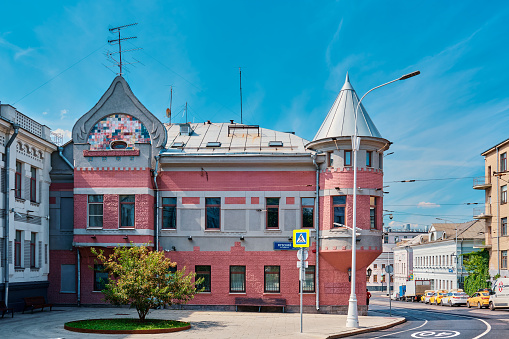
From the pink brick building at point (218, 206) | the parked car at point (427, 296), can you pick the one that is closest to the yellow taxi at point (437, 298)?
the parked car at point (427, 296)

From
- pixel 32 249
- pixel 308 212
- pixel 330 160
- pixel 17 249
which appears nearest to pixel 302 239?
pixel 308 212

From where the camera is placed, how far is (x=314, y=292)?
104ft

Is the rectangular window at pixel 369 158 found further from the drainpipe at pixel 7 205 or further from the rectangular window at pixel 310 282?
the drainpipe at pixel 7 205

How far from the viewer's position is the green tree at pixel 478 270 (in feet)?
201

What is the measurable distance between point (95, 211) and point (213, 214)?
21.2 ft

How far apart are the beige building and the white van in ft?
35.9

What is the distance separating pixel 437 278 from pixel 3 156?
6452cm

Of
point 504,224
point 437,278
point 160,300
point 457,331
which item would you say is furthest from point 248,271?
point 437,278

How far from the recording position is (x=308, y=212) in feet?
106

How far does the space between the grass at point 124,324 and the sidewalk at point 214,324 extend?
0.66 meters

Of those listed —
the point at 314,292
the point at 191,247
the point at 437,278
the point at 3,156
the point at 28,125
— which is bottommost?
the point at 437,278

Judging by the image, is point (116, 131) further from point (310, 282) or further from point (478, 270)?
point (478, 270)

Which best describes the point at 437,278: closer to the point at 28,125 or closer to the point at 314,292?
the point at 314,292

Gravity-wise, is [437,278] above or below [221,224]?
below
